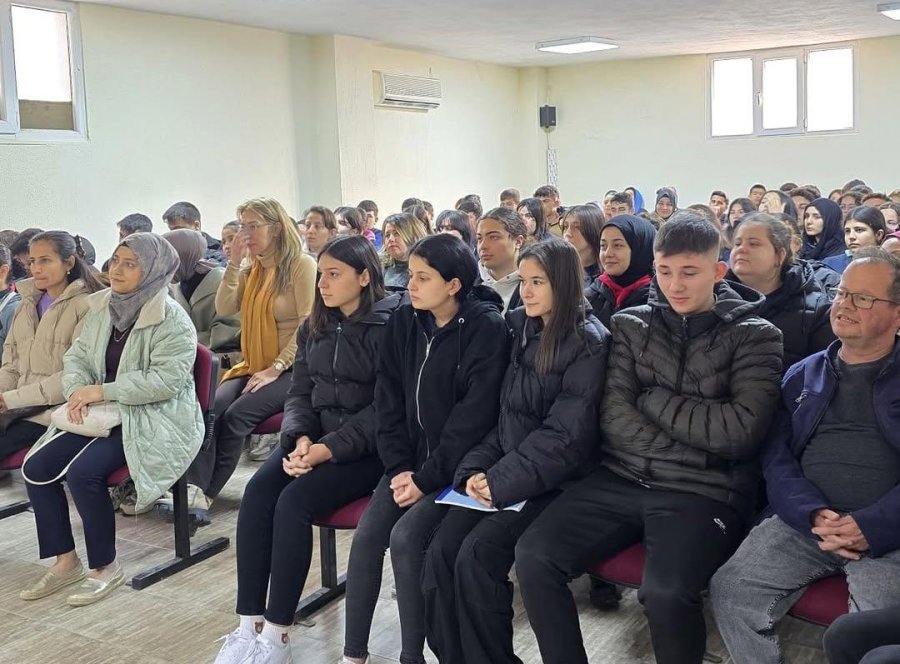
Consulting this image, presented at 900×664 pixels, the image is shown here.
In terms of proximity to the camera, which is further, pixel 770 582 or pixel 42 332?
pixel 42 332

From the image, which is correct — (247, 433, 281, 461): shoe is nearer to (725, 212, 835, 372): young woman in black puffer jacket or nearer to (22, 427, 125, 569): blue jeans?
(22, 427, 125, 569): blue jeans

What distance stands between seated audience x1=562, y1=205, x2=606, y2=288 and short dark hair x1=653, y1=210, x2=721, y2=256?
1.34 m

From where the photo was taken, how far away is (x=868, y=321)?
213 centimetres

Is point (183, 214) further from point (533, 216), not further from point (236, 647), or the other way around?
point (236, 647)

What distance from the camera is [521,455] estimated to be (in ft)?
7.75

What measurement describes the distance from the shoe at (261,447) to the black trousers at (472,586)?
2.36m

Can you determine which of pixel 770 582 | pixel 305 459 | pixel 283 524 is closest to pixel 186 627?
pixel 283 524

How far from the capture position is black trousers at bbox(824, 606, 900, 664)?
1.77 meters

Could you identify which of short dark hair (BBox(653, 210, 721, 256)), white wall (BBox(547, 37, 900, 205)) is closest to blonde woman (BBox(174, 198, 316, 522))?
short dark hair (BBox(653, 210, 721, 256))

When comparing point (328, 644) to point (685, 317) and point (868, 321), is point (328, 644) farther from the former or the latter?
point (868, 321)

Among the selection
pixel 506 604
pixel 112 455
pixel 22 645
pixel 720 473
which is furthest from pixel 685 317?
pixel 22 645

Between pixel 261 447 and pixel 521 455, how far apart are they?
256 centimetres

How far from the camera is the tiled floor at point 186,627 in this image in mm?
2605

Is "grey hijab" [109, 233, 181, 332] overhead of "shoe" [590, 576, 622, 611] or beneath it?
overhead
